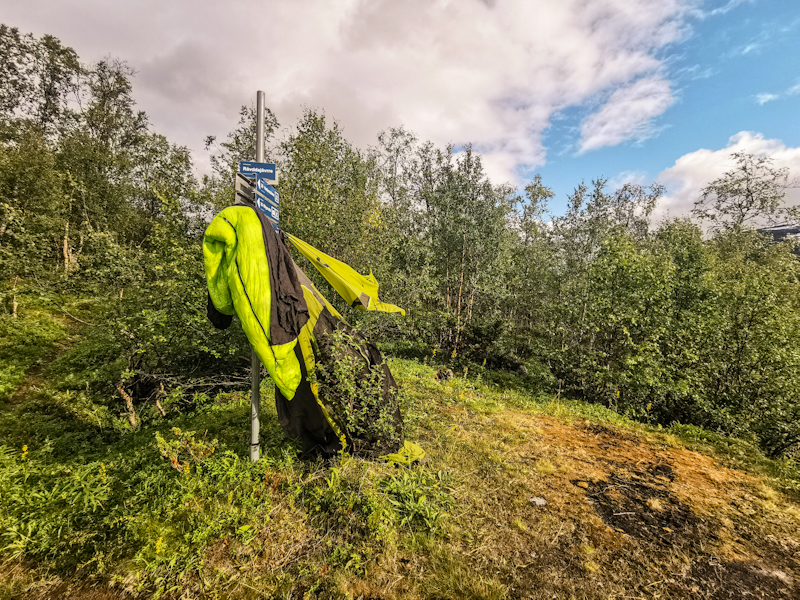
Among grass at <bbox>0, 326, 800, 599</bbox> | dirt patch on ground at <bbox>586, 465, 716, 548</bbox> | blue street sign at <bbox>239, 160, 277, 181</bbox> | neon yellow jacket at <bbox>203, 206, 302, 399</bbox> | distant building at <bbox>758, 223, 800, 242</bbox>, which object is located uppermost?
distant building at <bbox>758, 223, 800, 242</bbox>

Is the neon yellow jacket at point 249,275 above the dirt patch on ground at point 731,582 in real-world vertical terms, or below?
above

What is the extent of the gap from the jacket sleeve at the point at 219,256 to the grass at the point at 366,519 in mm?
1270

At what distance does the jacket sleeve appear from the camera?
227 centimetres

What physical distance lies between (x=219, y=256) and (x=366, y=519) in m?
2.32

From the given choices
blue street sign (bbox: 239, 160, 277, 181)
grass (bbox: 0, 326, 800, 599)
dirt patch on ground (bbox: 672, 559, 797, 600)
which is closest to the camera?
grass (bbox: 0, 326, 800, 599)

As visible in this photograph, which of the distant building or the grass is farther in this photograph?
the distant building

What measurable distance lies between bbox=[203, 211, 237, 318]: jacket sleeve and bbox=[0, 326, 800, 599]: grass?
4.17ft

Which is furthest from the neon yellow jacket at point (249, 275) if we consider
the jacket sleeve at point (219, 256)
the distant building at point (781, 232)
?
the distant building at point (781, 232)

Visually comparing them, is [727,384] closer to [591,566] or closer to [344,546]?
[591,566]

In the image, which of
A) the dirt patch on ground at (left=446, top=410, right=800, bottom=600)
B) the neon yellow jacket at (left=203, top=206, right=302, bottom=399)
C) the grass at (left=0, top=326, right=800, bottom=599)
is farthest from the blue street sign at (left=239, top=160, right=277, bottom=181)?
the dirt patch on ground at (left=446, top=410, right=800, bottom=600)

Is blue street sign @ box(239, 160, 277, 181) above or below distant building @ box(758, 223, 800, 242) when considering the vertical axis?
below

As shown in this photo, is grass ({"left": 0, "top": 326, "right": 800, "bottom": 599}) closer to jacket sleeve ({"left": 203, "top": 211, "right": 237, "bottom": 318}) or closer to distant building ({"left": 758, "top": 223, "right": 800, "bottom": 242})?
jacket sleeve ({"left": 203, "top": 211, "right": 237, "bottom": 318})

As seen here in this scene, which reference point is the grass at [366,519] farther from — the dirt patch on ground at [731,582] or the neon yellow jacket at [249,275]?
the neon yellow jacket at [249,275]

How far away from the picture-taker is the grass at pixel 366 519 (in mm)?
2053
